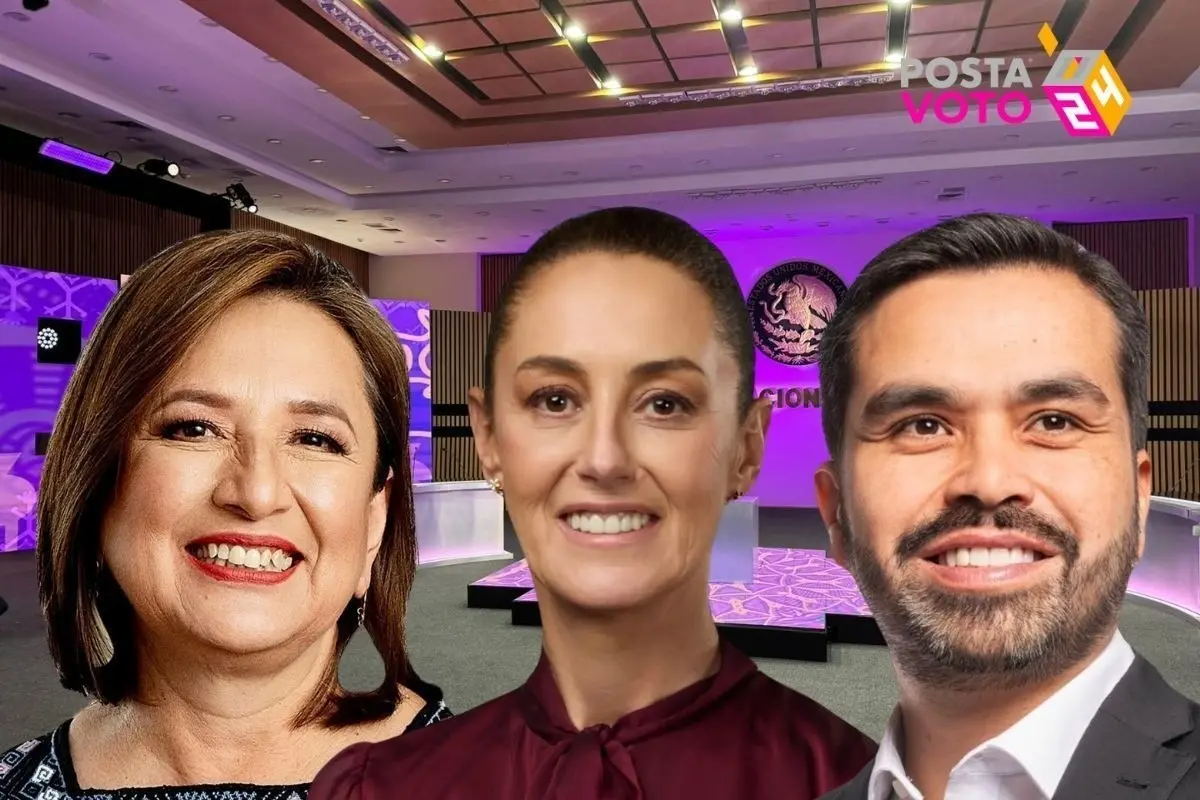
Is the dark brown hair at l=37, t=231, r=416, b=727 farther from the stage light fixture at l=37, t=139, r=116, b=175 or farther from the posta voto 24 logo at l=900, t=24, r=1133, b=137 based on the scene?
the stage light fixture at l=37, t=139, r=116, b=175

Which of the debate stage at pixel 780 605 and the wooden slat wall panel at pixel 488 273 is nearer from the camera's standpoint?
the debate stage at pixel 780 605

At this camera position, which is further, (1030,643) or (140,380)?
(140,380)

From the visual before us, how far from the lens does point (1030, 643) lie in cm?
97

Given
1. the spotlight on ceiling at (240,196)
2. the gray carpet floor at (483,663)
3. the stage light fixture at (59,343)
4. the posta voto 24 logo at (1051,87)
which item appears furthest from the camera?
the spotlight on ceiling at (240,196)

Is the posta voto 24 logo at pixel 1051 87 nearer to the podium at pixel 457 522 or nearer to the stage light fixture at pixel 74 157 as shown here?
the podium at pixel 457 522

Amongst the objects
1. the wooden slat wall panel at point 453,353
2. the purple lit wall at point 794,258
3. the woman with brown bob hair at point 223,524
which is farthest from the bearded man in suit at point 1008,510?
the purple lit wall at point 794,258

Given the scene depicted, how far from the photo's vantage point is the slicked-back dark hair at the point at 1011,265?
1.03 meters

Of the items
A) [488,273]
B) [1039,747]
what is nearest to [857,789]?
[1039,747]

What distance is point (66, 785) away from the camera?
4.82ft

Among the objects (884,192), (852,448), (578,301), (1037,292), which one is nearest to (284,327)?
(578,301)

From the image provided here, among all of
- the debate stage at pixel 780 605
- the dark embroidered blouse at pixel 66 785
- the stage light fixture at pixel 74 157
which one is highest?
the stage light fixture at pixel 74 157

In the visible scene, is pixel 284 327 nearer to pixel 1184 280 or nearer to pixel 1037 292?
pixel 1037 292

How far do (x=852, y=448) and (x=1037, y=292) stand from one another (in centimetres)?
27

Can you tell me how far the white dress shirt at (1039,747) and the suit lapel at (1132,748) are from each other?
0.05 feet
